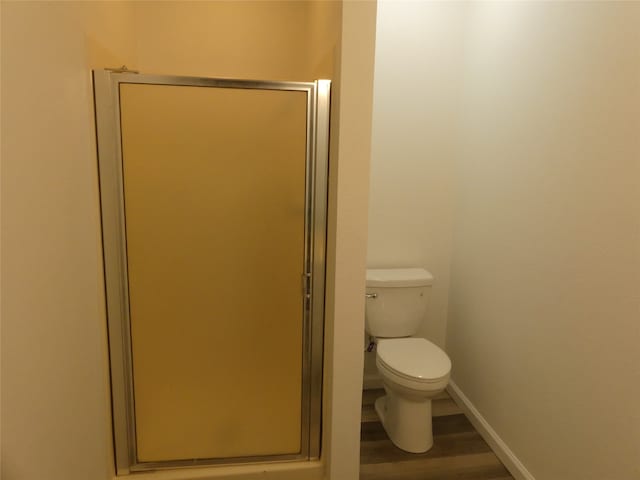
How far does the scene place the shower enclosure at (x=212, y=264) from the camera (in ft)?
5.15

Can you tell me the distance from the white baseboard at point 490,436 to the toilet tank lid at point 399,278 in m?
0.71

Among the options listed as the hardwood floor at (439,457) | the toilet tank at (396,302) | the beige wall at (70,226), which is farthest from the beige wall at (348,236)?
the toilet tank at (396,302)

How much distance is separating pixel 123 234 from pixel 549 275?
172 cm

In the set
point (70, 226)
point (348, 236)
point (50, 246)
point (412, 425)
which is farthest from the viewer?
point (412, 425)

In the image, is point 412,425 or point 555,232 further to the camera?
point 412,425

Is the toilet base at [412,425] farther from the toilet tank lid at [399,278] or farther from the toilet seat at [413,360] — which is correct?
the toilet tank lid at [399,278]

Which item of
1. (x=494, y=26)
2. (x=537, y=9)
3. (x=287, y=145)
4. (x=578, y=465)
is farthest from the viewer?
(x=494, y=26)

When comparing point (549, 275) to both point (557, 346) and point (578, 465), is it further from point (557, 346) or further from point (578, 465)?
point (578, 465)

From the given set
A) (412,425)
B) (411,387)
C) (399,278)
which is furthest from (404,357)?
(399,278)

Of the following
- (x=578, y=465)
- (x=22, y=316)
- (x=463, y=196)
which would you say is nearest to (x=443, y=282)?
(x=463, y=196)

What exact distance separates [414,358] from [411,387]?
0.60 ft

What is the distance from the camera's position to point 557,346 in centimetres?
165

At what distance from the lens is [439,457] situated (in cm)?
204

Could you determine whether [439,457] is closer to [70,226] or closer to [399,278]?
[399,278]
